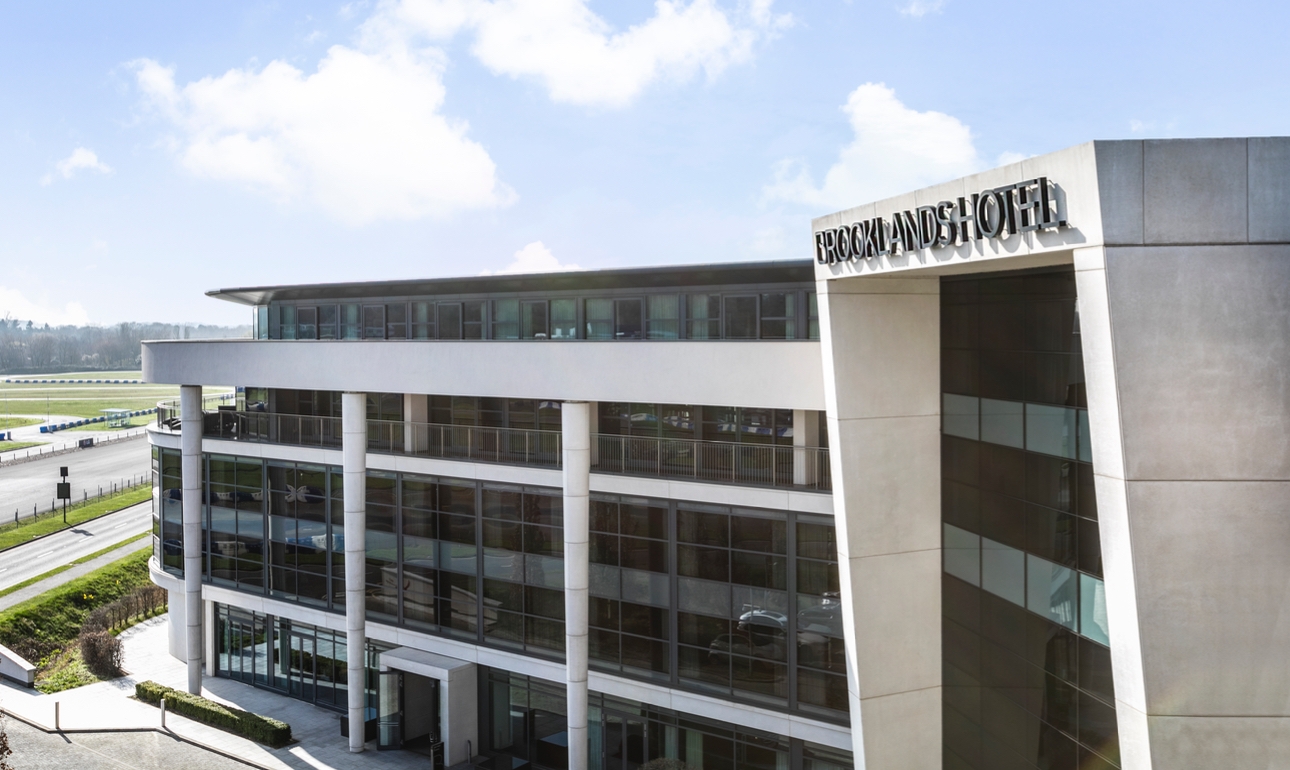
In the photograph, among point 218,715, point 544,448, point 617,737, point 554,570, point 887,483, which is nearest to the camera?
point 887,483

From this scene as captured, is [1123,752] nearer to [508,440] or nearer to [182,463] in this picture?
[508,440]

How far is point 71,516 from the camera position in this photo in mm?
60844

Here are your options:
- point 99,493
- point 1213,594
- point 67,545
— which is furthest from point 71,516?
point 1213,594

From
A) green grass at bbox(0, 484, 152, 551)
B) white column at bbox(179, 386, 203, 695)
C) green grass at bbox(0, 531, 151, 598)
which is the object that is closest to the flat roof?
white column at bbox(179, 386, 203, 695)

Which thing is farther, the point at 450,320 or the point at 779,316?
the point at 450,320

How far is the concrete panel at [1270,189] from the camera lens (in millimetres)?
10531

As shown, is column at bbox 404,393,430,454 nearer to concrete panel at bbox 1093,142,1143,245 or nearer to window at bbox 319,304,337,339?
window at bbox 319,304,337,339

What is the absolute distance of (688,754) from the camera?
23984 millimetres

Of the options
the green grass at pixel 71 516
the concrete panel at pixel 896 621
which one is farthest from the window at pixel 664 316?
the green grass at pixel 71 516

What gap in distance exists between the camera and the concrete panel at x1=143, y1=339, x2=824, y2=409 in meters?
21.1

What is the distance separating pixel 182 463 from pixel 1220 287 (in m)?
31.6

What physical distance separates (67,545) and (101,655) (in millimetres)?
22259

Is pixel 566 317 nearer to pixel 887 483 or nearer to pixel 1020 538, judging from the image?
pixel 887 483

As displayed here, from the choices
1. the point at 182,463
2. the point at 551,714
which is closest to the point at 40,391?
the point at 182,463
